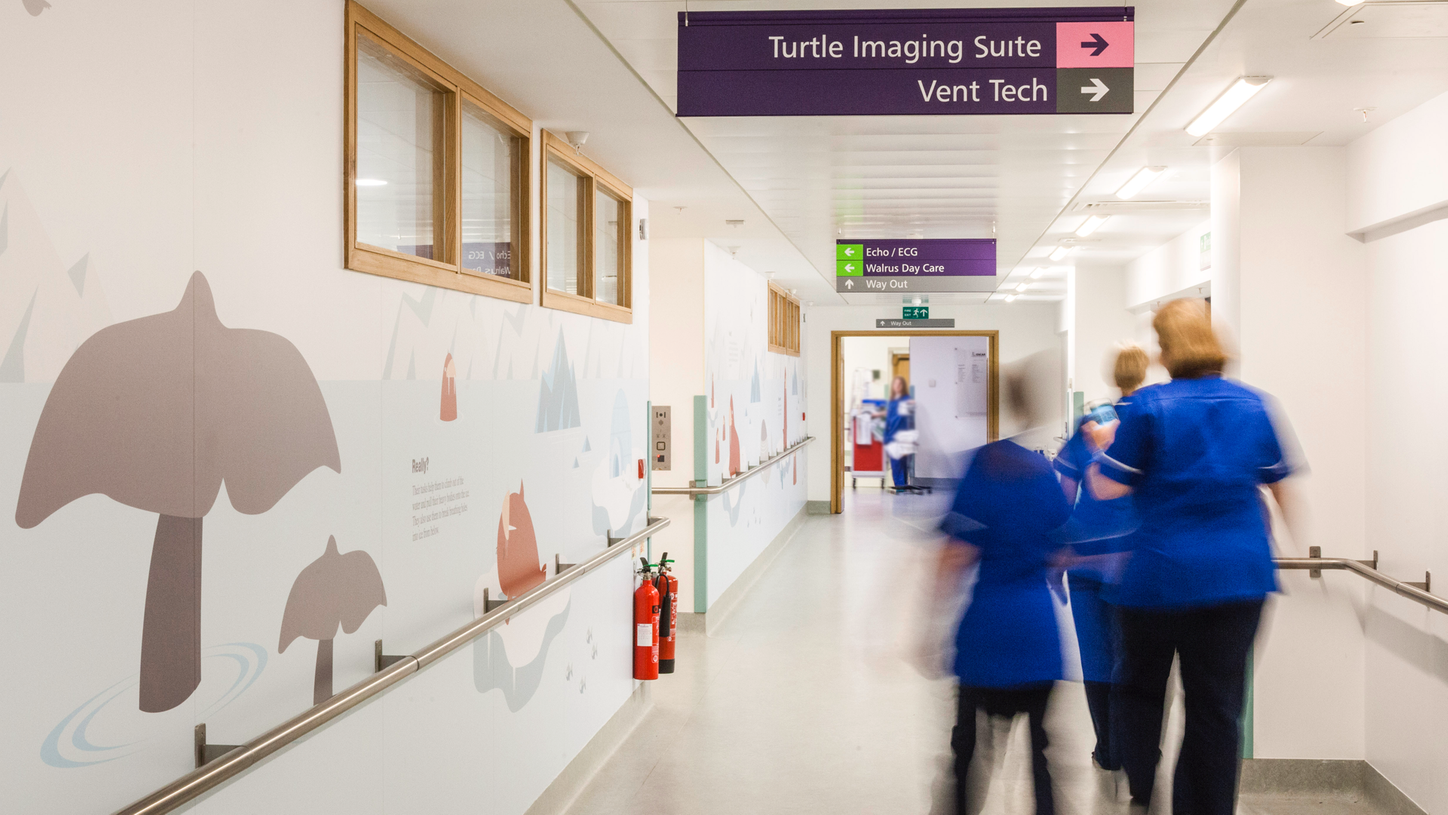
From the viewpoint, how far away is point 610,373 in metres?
4.98

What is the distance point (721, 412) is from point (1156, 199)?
3374mm

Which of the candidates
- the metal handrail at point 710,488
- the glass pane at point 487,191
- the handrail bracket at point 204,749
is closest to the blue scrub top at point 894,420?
the metal handrail at point 710,488

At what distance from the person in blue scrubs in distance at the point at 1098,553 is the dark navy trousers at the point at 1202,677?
25 centimetres

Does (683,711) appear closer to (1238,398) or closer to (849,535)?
(1238,398)

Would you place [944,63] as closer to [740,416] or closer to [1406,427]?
[1406,427]

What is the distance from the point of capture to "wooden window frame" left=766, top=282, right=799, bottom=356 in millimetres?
10625

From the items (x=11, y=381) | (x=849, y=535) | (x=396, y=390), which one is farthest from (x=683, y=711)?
(x=849, y=535)

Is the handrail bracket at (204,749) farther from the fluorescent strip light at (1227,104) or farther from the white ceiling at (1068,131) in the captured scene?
the fluorescent strip light at (1227,104)

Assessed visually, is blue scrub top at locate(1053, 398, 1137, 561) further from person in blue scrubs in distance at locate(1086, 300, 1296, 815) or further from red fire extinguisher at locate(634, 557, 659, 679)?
red fire extinguisher at locate(634, 557, 659, 679)

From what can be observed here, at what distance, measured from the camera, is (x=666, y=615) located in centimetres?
577

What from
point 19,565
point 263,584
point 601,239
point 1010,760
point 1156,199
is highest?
point 1156,199

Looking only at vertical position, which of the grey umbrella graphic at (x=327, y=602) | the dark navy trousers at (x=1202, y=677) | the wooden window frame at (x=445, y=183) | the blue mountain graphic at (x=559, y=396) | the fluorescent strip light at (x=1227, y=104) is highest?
the fluorescent strip light at (x=1227, y=104)

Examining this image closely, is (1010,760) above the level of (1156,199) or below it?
below

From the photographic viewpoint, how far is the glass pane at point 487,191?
11.5 feet
